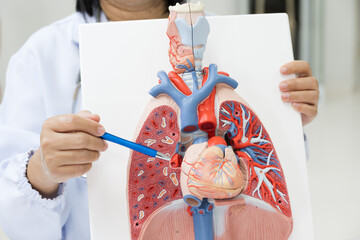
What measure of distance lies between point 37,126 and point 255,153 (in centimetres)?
37

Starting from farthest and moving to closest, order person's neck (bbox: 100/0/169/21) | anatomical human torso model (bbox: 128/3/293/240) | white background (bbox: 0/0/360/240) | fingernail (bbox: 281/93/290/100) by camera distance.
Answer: white background (bbox: 0/0/360/240) → person's neck (bbox: 100/0/169/21) → fingernail (bbox: 281/93/290/100) → anatomical human torso model (bbox: 128/3/293/240)

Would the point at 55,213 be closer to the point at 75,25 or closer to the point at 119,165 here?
the point at 119,165

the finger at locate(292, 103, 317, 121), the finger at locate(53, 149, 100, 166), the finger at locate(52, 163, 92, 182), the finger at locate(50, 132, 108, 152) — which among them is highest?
the finger at locate(292, 103, 317, 121)

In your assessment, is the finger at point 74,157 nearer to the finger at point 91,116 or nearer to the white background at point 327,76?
the finger at point 91,116

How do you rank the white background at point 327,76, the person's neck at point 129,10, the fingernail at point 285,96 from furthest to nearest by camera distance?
the white background at point 327,76 < the person's neck at point 129,10 < the fingernail at point 285,96

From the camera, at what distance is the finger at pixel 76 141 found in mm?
516

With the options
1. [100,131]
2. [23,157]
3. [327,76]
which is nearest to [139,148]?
[100,131]

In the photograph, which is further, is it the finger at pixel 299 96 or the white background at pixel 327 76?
the white background at pixel 327 76

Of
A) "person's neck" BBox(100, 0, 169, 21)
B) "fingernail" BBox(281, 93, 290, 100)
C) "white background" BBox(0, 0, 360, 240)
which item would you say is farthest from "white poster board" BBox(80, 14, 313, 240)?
"white background" BBox(0, 0, 360, 240)

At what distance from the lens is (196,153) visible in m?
0.49

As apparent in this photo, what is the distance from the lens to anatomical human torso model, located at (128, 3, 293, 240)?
1.68 feet

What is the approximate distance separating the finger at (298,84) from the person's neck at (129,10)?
1.00 ft

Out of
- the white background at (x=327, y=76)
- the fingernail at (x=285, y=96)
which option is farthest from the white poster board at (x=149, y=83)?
the white background at (x=327, y=76)

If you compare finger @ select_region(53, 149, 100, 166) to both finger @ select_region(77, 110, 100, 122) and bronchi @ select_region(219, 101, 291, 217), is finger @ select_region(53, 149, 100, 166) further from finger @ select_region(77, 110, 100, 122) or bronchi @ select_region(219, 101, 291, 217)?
bronchi @ select_region(219, 101, 291, 217)
